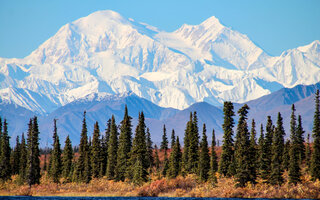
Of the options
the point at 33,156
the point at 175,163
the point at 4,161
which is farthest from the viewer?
the point at 4,161

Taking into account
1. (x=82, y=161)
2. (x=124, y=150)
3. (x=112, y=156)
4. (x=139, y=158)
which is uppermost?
(x=124, y=150)

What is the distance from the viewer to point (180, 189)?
8725cm

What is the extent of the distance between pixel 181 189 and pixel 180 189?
174 millimetres

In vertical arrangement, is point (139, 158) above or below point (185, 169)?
above

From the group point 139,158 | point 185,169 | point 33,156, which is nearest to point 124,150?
point 139,158

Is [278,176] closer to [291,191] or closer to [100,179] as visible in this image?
[291,191]

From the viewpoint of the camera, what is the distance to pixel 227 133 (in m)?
96.4

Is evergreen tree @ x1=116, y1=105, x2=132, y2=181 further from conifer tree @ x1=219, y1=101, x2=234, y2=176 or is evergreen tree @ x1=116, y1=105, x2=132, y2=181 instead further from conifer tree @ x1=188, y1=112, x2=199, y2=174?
conifer tree @ x1=219, y1=101, x2=234, y2=176

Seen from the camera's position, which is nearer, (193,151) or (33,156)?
(33,156)

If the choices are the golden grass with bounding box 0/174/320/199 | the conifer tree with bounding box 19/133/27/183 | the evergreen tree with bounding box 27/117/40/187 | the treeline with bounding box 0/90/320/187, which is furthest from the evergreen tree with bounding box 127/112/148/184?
the conifer tree with bounding box 19/133/27/183

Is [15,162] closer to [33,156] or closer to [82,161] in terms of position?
[82,161]

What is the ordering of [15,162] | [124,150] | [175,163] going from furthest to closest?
1. [15,162]
2. [175,163]
3. [124,150]

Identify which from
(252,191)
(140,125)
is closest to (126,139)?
(140,125)

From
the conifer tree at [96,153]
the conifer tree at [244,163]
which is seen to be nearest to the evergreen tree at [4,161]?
the conifer tree at [96,153]
